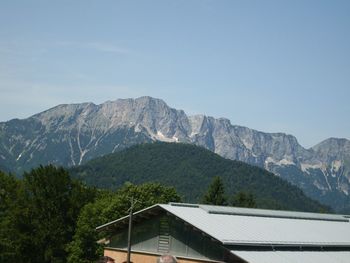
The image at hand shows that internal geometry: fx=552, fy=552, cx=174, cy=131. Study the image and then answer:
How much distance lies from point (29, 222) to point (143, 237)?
32268 millimetres

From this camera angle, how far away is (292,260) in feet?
132

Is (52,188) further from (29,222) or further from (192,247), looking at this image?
(192,247)

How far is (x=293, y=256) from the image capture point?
4141 cm

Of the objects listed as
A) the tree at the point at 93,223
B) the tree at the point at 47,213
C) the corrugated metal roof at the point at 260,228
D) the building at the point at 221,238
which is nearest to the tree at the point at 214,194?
the tree at the point at 47,213

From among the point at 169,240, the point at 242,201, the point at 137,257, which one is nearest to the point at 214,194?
the point at 242,201

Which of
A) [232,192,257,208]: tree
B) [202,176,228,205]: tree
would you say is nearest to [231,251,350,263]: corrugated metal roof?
[202,176,228,205]: tree

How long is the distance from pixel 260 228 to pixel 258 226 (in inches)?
24.9

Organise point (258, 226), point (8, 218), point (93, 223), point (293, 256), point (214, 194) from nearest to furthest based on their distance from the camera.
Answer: point (293, 256), point (258, 226), point (93, 223), point (8, 218), point (214, 194)

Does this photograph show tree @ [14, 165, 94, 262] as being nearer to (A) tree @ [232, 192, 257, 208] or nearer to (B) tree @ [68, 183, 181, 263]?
(B) tree @ [68, 183, 181, 263]

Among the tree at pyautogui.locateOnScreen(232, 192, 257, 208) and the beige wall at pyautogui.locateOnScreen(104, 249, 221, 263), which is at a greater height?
the tree at pyautogui.locateOnScreen(232, 192, 257, 208)

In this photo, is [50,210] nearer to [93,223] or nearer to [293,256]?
[93,223]

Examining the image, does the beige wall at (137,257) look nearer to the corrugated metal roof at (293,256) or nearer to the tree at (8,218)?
the corrugated metal roof at (293,256)

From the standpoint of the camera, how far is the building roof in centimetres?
4025

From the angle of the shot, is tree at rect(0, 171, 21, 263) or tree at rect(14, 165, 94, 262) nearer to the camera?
tree at rect(0, 171, 21, 263)
